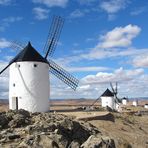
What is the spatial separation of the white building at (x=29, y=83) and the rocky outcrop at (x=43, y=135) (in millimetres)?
11298

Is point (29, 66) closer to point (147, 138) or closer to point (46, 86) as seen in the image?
point (46, 86)

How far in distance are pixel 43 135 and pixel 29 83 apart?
19737 mm

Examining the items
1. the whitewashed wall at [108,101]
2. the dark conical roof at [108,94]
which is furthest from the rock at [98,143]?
the dark conical roof at [108,94]

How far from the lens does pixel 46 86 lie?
135 ft

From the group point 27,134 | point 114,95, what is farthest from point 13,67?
point 114,95

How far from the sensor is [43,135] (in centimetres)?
2064

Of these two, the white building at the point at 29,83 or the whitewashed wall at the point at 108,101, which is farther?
the whitewashed wall at the point at 108,101

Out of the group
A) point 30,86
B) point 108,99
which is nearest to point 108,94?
point 108,99

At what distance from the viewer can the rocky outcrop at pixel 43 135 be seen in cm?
1992

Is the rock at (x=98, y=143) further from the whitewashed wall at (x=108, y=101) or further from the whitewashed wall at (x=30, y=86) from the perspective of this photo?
the whitewashed wall at (x=108, y=101)

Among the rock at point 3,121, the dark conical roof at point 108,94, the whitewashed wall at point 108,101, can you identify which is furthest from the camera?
the dark conical roof at point 108,94

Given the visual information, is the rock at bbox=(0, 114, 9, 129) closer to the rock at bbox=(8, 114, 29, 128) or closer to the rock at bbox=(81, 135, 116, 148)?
the rock at bbox=(8, 114, 29, 128)

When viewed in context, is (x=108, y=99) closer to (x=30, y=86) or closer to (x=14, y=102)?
(x=14, y=102)

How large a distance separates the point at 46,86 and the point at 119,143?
1531 cm
